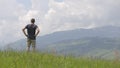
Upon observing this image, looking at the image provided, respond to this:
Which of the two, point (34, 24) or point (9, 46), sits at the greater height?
point (9, 46)

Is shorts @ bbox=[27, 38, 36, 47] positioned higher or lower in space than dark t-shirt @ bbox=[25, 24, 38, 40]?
lower

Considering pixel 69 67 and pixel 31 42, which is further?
pixel 31 42

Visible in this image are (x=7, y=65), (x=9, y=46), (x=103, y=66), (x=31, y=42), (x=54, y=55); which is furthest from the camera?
(x=31, y=42)

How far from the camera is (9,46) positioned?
12.2 metres

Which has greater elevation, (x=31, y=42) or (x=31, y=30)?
(x=31, y=30)

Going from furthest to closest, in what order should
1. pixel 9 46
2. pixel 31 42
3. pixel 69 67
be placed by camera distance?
pixel 31 42
pixel 9 46
pixel 69 67

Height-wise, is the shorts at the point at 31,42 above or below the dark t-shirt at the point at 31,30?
below

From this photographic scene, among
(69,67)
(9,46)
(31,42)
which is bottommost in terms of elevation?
(31,42)

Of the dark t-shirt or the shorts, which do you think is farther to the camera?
the dark t-shirt

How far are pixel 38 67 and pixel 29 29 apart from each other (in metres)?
10.8

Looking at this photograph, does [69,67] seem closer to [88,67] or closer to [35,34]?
[88,67]

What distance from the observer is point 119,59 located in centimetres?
1107

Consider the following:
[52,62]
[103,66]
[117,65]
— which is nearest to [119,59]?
[117,65]

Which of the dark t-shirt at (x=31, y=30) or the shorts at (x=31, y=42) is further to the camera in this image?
the dark t-shirt at (x=31, y=30)
